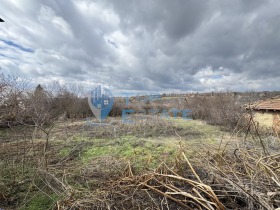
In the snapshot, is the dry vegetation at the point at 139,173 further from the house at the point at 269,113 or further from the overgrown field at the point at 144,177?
the house at the point at 269,113

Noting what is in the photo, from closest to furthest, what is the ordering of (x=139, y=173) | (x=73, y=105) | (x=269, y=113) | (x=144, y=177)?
(x=144, y=177) → (x=139, y=173) → (x=269, y=113) → (x=73, y=105)

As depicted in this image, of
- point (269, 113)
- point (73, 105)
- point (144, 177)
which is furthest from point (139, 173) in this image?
point (73, 105)

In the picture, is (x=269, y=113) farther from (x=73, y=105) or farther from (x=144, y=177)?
(x=73, y=105)

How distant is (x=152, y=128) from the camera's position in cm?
1013

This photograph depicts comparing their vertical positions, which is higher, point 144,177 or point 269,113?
point 269,113

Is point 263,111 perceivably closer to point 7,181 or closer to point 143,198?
point 143,198

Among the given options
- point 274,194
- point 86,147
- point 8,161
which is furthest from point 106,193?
point 86,147

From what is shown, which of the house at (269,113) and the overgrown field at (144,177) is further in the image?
the house at (269,113)

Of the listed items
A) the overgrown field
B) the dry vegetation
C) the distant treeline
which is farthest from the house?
the overgrown field

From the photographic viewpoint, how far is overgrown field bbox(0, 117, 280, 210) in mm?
1888

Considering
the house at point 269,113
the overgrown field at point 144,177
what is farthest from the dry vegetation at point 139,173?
the house at point 269,113

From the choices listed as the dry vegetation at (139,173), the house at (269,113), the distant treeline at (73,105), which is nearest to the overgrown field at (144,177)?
the dry vegetation at (139,173)

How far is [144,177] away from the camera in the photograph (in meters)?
2.69

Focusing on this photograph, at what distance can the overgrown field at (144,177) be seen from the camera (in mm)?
1888
